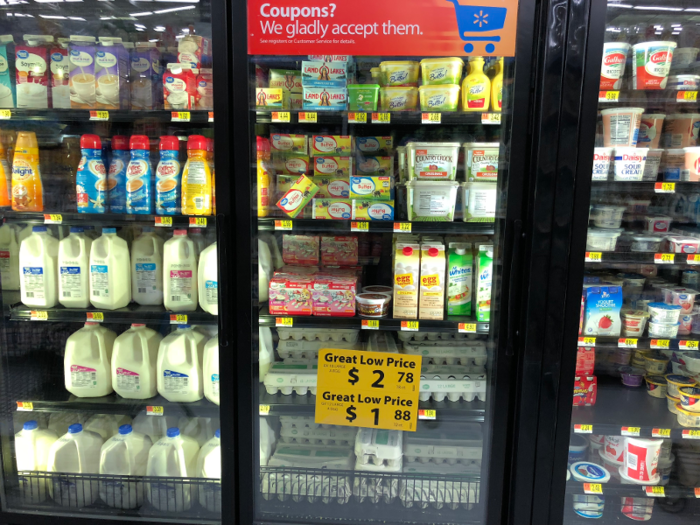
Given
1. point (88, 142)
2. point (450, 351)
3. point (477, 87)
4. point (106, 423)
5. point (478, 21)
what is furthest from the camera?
point (106, 423)

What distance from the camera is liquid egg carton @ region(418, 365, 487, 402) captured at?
1.87m

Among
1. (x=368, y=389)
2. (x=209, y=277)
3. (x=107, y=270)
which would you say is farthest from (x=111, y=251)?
(x=368, y=389)

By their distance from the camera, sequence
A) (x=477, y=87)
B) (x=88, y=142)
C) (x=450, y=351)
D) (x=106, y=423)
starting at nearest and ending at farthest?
(x=477, y=87) → (x=88, y=142) → (x=450, y=351) → (x=106, y=423)

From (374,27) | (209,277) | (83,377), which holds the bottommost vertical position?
(83,377)

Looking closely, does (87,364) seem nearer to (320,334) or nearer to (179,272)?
(179,272)

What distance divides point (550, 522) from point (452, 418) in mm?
487

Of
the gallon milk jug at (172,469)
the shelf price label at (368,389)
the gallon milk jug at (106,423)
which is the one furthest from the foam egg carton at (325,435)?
the gallon milk jug at (106,423)

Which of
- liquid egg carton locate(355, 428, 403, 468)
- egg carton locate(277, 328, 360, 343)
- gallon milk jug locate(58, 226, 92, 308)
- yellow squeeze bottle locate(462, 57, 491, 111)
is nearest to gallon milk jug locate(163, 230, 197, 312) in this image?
gallon milk jug locate(58, 226, 92, 308)

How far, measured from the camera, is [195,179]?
1815 mm

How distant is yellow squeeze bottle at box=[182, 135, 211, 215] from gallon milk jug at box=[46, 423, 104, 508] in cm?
102

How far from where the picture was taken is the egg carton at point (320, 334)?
2010mm

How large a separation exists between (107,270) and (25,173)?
518 millimetres

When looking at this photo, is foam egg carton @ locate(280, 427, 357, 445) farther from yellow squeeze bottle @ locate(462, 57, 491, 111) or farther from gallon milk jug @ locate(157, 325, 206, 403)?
yellow squeeze bottle @ locate(462, 57, 491, 111)

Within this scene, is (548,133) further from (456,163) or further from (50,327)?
(50,327)
